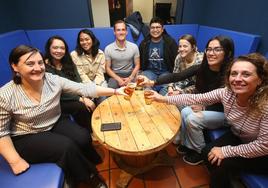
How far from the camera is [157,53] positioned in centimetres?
257

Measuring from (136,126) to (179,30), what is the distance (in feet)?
7.38

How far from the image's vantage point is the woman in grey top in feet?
3.80

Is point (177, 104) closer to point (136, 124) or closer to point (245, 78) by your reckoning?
point (136, 124)

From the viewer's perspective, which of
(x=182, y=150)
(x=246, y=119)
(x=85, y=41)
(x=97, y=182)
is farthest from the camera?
(x=85, y=41)

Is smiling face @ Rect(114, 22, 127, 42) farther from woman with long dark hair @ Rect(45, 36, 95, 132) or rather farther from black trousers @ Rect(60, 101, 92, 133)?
black trousers @ Rect(60, 101, 92, 133)

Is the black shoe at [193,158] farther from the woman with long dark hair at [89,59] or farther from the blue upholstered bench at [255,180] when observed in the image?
the woman with long dark hair at [89,59]

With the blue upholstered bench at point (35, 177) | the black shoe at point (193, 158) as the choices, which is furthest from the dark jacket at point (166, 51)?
the blue upholstered bench at point (35, 177)

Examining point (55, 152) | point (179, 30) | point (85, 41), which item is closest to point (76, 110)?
point (55, 152)

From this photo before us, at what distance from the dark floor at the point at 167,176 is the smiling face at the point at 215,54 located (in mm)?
991

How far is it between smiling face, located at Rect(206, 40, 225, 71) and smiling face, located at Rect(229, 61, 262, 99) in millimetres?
448

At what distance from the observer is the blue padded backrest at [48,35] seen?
2650 millimetres

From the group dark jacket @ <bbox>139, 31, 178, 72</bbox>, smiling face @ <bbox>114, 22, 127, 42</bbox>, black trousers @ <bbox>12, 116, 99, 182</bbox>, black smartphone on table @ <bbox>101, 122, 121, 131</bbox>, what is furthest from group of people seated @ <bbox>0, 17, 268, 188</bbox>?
smiling face @ <bbox>114, 22, 127, 42</bbox>

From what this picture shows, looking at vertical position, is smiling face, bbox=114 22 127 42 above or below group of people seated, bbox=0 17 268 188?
above

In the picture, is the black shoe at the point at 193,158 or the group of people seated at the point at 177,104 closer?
the group of people seated at the point at 177,104
